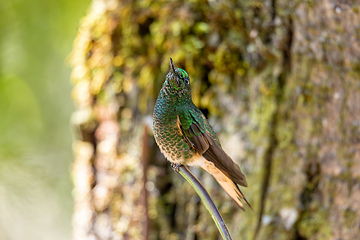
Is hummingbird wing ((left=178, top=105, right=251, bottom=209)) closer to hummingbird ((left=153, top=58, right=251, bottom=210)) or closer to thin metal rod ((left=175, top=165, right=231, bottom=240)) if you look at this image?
hummingbird ((left=153, top=58, right=251, bottom=210))

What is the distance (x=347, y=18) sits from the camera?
147 centimetres

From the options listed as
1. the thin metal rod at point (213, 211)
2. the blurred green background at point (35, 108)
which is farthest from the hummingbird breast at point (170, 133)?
the blurred green background at point (35, 108)

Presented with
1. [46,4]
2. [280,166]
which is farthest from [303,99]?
[46,4]

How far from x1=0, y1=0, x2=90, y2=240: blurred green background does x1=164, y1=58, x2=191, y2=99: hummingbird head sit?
1677mm

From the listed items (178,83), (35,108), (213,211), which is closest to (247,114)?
(178,83)

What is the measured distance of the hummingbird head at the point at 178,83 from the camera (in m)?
0.88

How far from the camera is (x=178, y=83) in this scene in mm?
909

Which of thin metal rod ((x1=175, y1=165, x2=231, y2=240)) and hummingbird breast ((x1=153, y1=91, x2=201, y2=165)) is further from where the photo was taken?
hummingbird breast ((x1=153, y1=91, x2=201, y2=165))

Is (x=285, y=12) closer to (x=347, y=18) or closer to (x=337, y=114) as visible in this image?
(x=347, y=18)

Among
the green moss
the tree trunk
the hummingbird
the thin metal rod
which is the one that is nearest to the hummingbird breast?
the hummingbird

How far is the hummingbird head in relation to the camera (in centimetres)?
88

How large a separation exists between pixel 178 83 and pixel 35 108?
2753 mm

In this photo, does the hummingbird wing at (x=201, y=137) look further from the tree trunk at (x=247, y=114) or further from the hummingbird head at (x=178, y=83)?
the tree trunk at (x=247, y=114)

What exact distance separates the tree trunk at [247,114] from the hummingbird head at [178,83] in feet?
2.47
